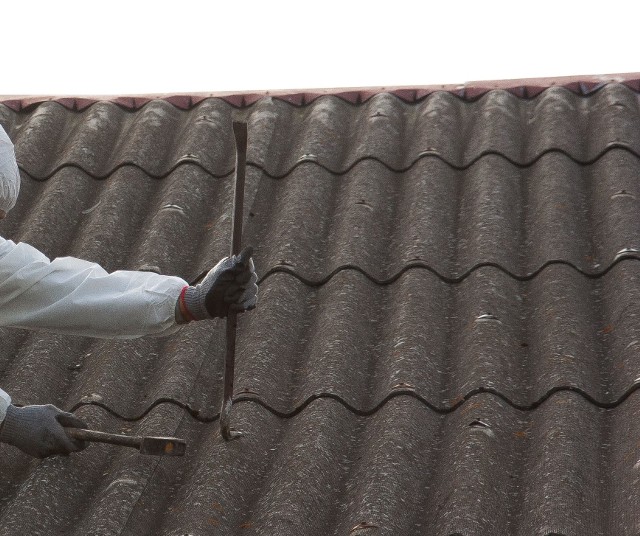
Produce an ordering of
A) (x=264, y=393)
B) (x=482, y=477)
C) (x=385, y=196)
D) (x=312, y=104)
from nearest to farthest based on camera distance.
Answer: (x=482, y=477) < (x=264, y=393) < (x=385, y=196) < (x=312, y=104)

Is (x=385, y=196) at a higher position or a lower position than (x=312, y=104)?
lower

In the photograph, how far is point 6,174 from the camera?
9.52ft

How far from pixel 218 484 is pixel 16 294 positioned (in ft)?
2.27

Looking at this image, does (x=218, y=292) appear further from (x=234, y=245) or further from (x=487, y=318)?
(x=487, y=318)

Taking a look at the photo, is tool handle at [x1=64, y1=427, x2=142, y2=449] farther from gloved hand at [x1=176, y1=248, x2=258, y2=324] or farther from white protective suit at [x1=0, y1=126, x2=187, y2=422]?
gloved hand at [x1=176, y1=248, x2=258, y2=324]

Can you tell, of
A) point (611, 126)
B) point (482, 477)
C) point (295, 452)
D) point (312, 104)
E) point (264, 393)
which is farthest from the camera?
point (312, 104)

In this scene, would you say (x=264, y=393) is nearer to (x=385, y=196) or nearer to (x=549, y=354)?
(x=549, y=354)

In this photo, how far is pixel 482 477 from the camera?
8.42 feet

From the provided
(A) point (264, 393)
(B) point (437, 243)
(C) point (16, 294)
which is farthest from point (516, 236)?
(C) point (16, 294)

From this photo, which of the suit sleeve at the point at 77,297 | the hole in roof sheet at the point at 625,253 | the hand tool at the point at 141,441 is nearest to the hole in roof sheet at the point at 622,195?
the hole in roof sheet at the point at 625,253

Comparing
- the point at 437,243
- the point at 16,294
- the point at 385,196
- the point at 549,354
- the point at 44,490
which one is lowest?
the point at 44,490

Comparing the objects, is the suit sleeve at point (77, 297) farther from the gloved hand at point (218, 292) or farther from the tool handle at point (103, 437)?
the tool handle at point (103, 437)

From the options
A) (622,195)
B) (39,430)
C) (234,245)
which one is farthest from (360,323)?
(622,195)

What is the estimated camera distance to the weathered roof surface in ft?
8.48
